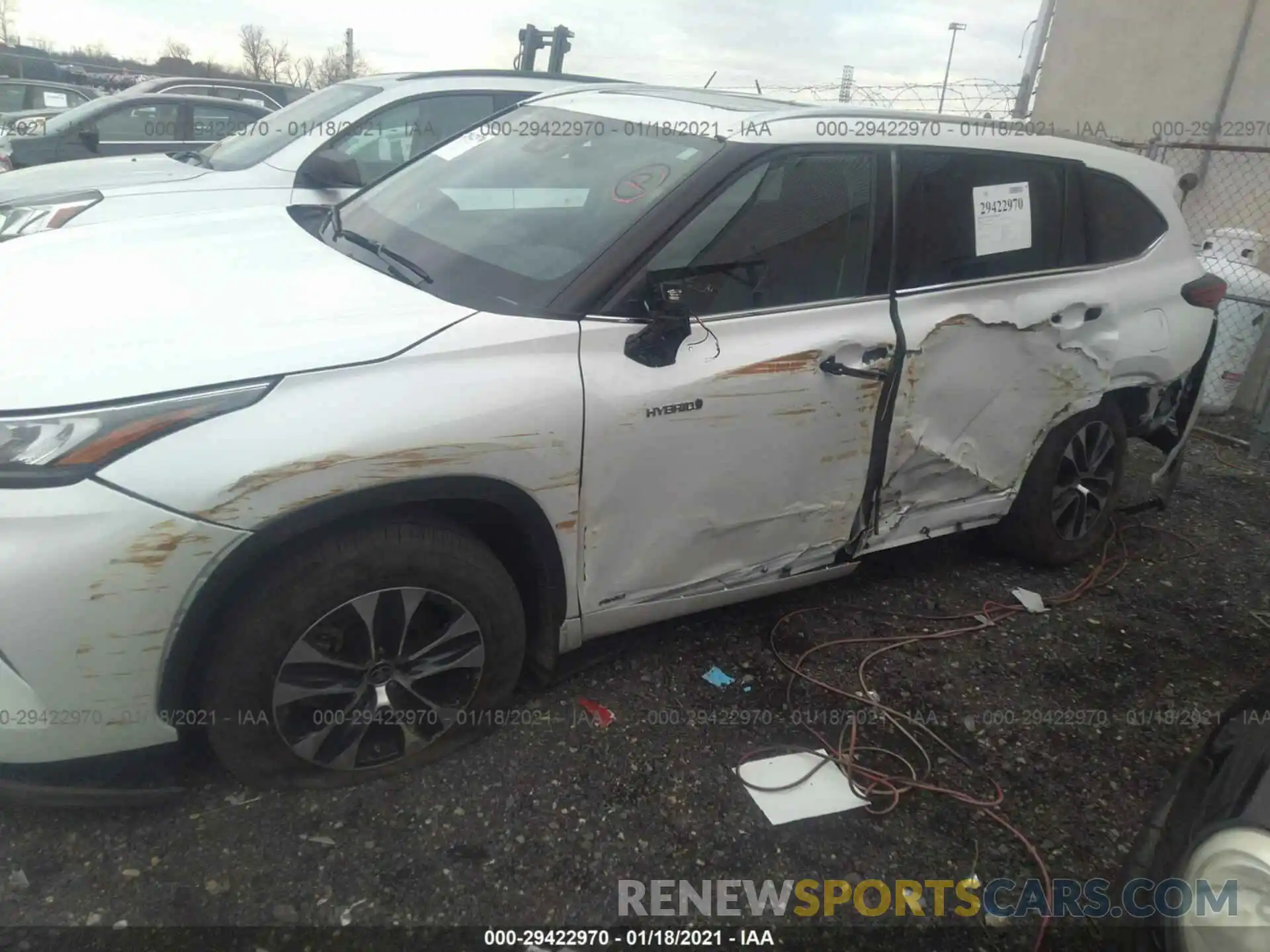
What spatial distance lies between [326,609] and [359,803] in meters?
0.60

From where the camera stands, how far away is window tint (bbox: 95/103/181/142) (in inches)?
321

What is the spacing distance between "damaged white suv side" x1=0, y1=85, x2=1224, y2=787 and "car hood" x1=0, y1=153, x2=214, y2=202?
9.87ft

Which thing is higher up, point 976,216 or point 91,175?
point 976,216

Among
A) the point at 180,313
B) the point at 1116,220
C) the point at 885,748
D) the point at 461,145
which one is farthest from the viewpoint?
the point at 1116,220

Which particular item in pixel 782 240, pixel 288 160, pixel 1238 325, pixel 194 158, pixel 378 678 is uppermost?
pixel 782 240

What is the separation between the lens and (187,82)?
954 centimetres

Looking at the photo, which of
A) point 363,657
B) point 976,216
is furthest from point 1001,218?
point 363,657

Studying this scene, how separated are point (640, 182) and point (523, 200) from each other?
0.42 metres

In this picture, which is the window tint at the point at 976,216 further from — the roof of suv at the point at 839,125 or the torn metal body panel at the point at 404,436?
the torn metal body panel at the point at 404,436

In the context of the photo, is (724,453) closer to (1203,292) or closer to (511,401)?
(511,401)

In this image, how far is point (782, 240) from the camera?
8.86 feet

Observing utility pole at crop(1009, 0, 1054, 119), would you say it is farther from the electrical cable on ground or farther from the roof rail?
the electrical cable on ground

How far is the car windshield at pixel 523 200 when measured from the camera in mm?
2479

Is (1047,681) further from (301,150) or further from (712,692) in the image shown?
(301,150)
